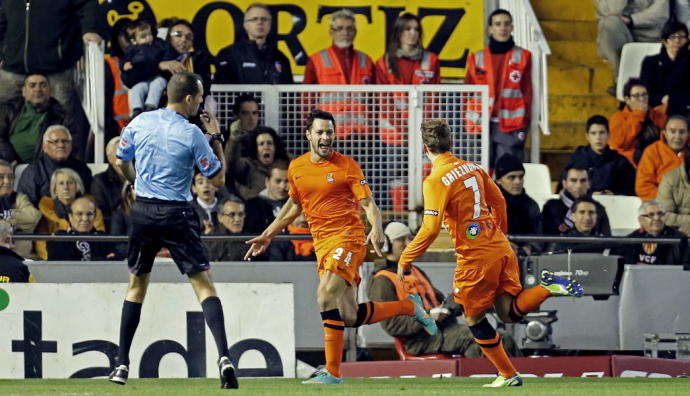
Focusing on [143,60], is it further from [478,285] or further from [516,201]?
[478,285]

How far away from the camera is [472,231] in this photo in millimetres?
11188

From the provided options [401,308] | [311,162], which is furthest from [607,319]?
[311,162]

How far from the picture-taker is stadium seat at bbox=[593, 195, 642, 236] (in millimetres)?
16859

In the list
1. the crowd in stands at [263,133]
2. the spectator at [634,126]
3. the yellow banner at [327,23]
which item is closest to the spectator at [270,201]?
the crowd in stands at [263,133]

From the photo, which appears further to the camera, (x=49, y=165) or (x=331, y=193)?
(x=49, y=165)

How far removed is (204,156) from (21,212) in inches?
201

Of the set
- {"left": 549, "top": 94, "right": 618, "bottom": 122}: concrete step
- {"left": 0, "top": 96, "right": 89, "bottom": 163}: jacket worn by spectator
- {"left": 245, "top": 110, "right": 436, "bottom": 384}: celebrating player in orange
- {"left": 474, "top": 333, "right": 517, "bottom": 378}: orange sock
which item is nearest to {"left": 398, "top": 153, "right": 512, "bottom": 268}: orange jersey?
{"left": 474, "top": 333, "right": 517, "bottom": 378}: orange sock

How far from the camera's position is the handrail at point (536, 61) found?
696 inches

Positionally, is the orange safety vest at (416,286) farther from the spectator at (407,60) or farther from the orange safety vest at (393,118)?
the spectator at (407,60)

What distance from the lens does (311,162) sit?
12070 mm

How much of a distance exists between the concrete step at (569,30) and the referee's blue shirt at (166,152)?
1068 cm

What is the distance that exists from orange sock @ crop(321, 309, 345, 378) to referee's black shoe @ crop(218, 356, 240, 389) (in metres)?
1.15

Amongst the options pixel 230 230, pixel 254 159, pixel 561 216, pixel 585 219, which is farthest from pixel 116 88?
pixel 585 219

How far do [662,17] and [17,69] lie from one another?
24.6 feet
